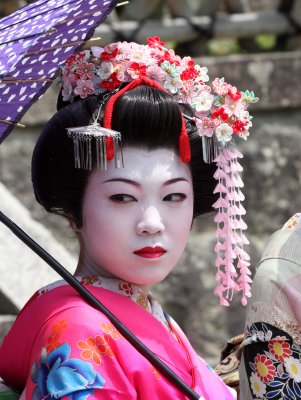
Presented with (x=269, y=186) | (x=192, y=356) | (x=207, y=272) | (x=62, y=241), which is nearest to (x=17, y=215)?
(x=62, y=241)

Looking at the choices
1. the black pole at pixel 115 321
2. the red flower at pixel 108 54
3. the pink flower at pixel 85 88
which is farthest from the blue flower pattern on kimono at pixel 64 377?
the red flower at pixel 108 54

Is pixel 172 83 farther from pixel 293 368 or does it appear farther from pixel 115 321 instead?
pixel 293 368

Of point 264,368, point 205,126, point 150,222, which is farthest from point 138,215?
point 264,368

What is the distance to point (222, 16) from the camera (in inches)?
227

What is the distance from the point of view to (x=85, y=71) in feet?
9.66

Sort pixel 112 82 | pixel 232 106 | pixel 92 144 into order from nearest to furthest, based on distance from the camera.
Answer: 1. pixel 92 144
2. pixel 112 82
3. pixel 232 106

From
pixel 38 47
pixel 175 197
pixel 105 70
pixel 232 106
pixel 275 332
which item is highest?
pixel 38 47

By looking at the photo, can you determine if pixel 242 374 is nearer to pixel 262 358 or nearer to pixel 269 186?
pixel 262 358

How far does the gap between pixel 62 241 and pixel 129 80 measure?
2.57 meters

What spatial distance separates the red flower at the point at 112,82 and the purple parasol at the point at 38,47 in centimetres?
25

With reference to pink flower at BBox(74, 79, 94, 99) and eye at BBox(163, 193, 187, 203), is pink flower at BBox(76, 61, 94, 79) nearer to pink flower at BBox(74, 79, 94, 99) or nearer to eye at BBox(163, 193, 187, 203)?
pink flower at BBox(74, 79, 94, 99)

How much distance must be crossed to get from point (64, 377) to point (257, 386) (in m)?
0.63

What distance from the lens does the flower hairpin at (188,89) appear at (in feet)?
9.62

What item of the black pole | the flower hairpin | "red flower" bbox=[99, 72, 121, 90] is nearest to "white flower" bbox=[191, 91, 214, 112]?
the flower hairpin
